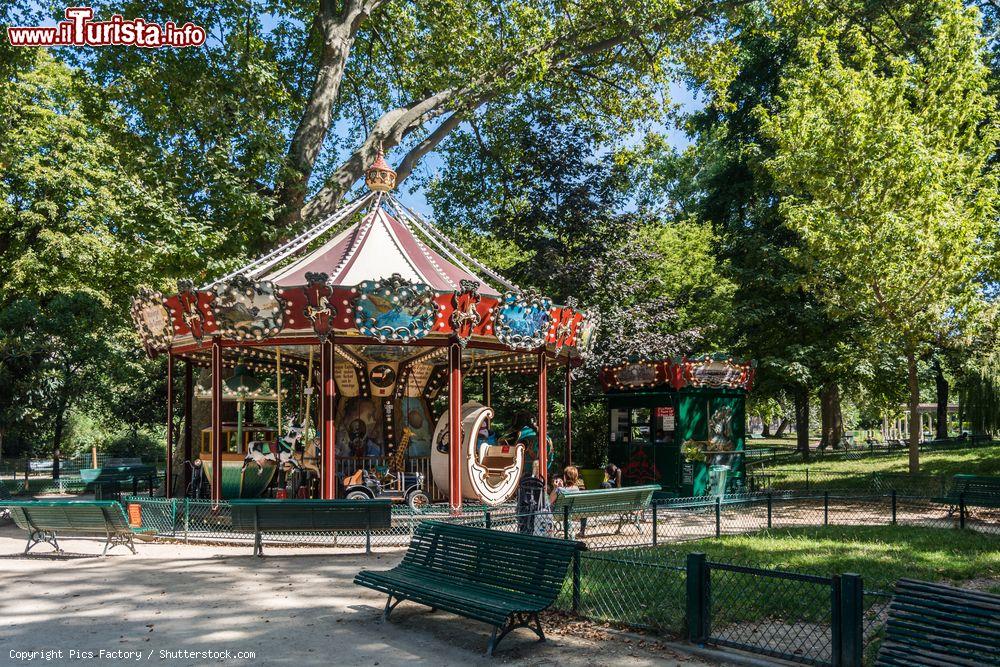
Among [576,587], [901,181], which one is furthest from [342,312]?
[901,181]

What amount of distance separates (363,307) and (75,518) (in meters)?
5.54

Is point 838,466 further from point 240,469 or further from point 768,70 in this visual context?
point 240,469

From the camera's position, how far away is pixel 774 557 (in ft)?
36.9

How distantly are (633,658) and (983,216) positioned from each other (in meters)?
16.7

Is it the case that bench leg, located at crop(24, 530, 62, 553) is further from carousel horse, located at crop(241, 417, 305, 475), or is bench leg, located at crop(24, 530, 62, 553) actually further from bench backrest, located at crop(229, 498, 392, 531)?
carousel horse, located at crop(241, 417, 305, 475)

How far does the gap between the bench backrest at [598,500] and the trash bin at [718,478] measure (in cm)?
656

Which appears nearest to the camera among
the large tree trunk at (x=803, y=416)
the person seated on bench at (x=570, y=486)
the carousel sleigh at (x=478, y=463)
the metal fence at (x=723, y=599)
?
the metal fence at (x=723, y=599)

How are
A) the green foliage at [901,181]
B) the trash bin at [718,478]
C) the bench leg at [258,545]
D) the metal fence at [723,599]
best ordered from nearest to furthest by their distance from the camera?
the metal fence at [723,599]
the bench leg at [258,545]
the green foliage at [901,181]
the trash bin at [718,478]

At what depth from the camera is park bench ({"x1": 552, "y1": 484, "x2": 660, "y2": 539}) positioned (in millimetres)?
13312

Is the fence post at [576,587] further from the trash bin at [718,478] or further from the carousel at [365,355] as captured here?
the trash bin at [718,478]

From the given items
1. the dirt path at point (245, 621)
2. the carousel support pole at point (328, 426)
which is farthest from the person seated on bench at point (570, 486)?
the carousel support pole at point (328, 426)

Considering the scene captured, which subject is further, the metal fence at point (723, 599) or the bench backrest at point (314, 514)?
the bench backrest at point (314, 514)

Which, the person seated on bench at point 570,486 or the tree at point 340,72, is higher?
the tree at point 340,72

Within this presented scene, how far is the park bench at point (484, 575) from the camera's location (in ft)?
23.1
